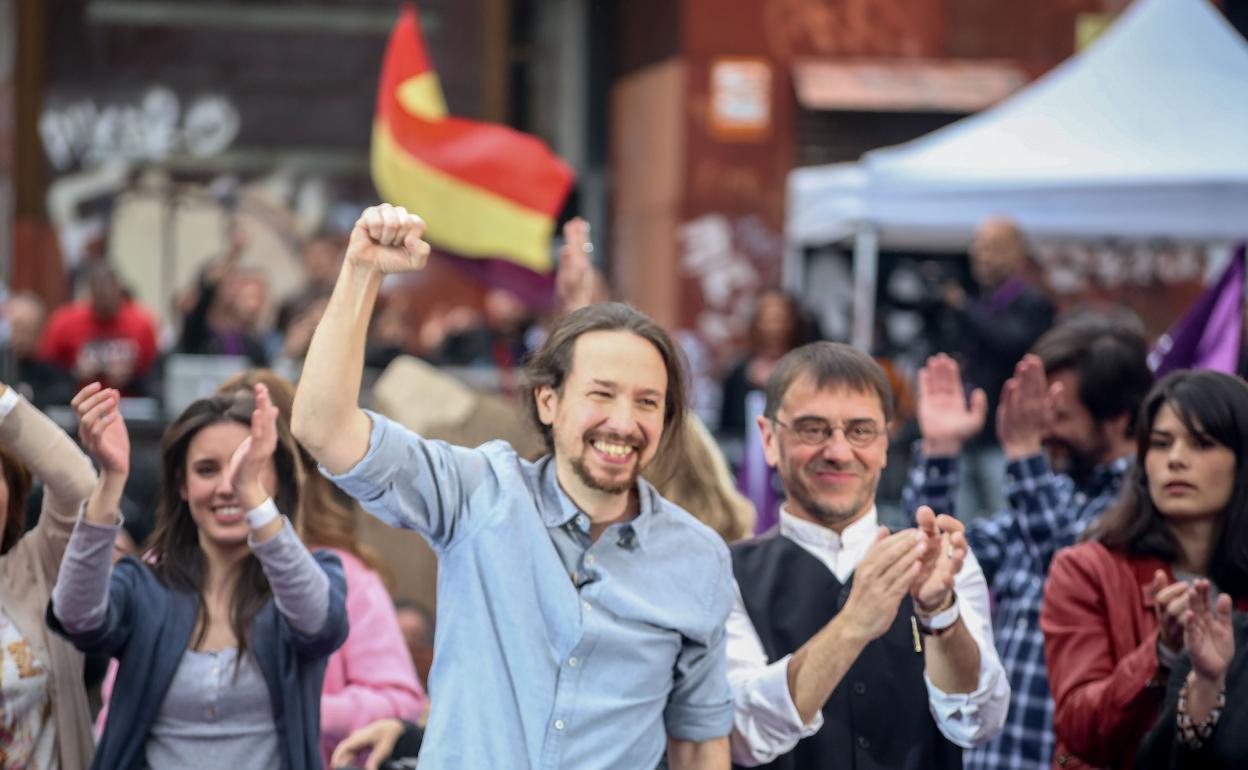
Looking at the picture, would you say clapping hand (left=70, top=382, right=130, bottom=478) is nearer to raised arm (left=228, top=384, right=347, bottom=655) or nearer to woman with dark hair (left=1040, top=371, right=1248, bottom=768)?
raised arm (left=228, top=384, right=347, bottom=655)

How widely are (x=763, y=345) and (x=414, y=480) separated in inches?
252

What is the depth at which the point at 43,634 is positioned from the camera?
417cm

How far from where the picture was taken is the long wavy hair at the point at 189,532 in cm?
418

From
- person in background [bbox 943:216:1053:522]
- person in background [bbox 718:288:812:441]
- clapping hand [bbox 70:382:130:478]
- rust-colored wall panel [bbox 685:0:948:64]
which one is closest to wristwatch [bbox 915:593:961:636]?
clapping hand [bbox 70:382:130:478]

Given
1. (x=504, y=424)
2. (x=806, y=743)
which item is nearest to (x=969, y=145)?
(x=504, y=424)

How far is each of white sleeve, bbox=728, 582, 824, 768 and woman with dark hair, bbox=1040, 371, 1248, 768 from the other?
819mm

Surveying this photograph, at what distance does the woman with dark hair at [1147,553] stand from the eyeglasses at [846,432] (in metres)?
0.81

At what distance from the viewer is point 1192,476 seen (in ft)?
14.1

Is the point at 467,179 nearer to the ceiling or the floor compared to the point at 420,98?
nearer to the floor

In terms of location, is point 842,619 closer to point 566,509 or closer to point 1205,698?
point 566,509

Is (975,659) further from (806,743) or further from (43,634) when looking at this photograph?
(43,634)

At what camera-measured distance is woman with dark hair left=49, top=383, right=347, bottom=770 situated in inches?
153

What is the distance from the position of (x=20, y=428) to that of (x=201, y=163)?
13.3 m

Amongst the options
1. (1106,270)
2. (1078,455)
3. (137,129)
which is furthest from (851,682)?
(137,129)
